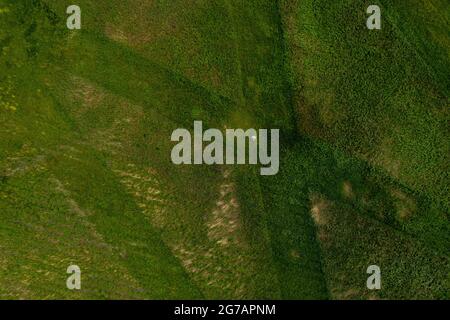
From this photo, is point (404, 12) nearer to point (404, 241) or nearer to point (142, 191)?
point (404, 241)

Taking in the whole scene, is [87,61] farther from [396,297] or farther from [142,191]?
[396,297]

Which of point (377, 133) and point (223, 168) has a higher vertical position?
point (377, 133)

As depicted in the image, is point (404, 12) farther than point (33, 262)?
Yes

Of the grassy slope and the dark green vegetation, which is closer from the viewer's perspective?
the dark green vegetation

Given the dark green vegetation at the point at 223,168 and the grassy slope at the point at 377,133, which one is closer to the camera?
the dark green vegetation at the point at 223,168

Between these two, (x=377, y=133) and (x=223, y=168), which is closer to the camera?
(x=223, y=168)

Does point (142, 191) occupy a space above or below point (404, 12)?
below
